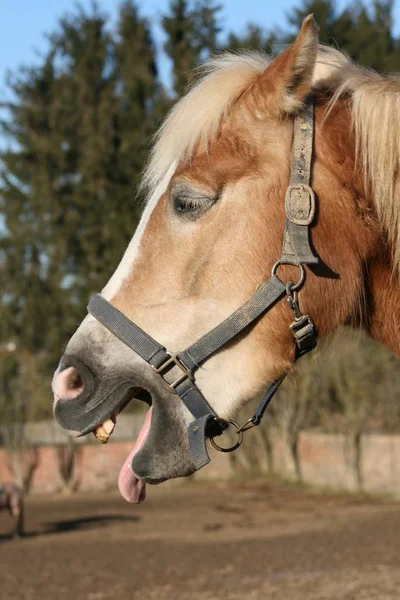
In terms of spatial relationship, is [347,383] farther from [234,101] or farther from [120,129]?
[234,101]

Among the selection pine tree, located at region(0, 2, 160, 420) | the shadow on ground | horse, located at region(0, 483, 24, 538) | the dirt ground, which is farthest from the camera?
pine tree, located at region(0, 2, 160, 420)

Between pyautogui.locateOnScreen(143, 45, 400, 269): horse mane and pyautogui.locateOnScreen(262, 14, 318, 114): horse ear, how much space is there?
0.35 ft

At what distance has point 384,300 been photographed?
2.05 meters

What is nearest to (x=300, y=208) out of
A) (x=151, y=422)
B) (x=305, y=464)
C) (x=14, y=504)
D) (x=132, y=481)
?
(x=151, y=422)

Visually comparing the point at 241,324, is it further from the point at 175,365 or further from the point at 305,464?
the point at 305,464

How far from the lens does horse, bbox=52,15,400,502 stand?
1.93 m

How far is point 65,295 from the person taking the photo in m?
20.2

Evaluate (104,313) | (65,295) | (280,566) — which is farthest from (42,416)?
(104,313)

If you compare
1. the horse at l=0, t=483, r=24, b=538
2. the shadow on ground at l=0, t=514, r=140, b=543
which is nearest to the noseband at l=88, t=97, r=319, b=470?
the horse at l=0, t=483, r=24, b=538

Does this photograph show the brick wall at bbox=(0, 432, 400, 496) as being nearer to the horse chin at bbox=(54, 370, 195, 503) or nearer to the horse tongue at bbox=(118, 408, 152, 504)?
the horse tongue at bbox=(118, 408, 152, 504)

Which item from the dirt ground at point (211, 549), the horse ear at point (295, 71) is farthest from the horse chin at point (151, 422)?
the dirt ground at point (211, 549)

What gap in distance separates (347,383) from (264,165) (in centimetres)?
1624

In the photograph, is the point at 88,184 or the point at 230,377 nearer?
the point at 230,377

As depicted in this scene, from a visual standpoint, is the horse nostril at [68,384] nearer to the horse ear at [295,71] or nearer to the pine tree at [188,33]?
the horse ear at [295,71]
